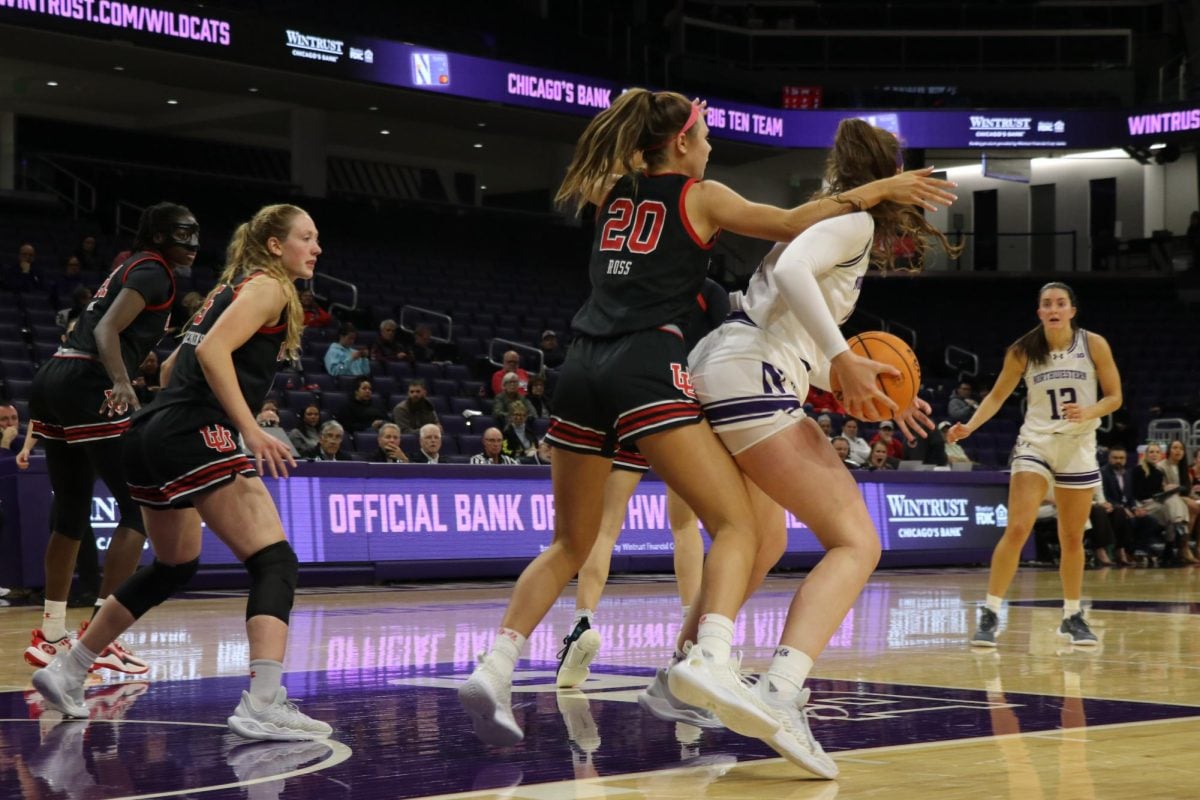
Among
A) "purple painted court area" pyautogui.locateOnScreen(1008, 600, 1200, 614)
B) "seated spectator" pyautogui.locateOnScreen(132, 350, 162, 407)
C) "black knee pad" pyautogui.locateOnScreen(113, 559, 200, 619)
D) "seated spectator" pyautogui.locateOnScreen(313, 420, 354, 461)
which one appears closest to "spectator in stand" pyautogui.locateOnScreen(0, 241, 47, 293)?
"seated spectator" pyautogui.locateOnScreen(132, 350, 162, 407)

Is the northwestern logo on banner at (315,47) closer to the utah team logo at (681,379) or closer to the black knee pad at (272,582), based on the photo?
the black knee pad at (272,582)

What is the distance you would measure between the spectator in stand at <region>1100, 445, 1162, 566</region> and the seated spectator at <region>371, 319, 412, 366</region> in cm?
869

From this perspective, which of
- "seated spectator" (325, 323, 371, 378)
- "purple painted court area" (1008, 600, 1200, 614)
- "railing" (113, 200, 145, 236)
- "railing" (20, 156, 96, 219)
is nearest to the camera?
"purple painted court area" (1008, 600, 1200, 614)

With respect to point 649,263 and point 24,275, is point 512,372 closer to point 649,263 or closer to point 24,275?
point 24,275

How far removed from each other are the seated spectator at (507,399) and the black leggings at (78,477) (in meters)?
9.21

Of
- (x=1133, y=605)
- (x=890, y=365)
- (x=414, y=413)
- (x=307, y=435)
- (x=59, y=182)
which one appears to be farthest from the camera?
(x=59, y=182)

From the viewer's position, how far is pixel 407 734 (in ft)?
14.9

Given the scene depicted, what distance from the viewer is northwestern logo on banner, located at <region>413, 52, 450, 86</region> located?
2408cm

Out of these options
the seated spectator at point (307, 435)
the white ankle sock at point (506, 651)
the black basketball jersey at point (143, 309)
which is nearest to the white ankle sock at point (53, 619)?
the black basketball jersey at point (143, 309)

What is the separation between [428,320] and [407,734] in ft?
59.3

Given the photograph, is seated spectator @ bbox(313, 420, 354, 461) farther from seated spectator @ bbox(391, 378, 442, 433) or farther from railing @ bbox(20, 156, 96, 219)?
railing @ bbox(20, 156, 96, 219)

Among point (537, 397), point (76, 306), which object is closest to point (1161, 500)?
point (537, 397)

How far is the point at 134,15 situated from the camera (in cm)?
2056

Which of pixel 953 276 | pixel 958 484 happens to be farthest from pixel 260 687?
pixel 953 276
